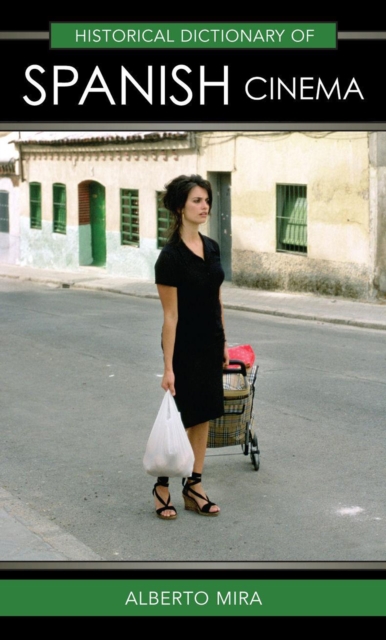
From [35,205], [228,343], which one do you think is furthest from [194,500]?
[35,205]

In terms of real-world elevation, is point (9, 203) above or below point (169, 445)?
above

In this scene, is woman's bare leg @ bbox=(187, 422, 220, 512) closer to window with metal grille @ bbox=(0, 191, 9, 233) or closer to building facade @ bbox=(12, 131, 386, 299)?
building facade @ bbox=(12, 131, 386, 299)

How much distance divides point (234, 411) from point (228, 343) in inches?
264

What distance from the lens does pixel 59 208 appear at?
30.8 meters

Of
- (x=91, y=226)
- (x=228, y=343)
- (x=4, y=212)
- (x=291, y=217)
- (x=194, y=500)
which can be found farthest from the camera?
(x=4, y=212)

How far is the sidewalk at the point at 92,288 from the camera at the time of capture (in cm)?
594

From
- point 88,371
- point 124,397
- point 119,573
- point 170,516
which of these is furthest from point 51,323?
point 119,573

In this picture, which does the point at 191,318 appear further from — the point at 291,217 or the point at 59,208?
the point at 59,208

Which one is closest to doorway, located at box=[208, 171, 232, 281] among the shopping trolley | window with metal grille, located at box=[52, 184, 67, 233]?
window with metal grille, located at box=[52, 184, 67, 233]

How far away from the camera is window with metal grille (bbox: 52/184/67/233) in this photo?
99.7 ft

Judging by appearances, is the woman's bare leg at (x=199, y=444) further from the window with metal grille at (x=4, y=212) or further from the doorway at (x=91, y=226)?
the window with metal grille at (x=4, y=212)

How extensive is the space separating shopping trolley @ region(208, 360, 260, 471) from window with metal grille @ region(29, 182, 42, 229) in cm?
2538

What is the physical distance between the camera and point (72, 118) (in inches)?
247

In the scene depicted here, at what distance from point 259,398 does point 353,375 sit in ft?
5.40
